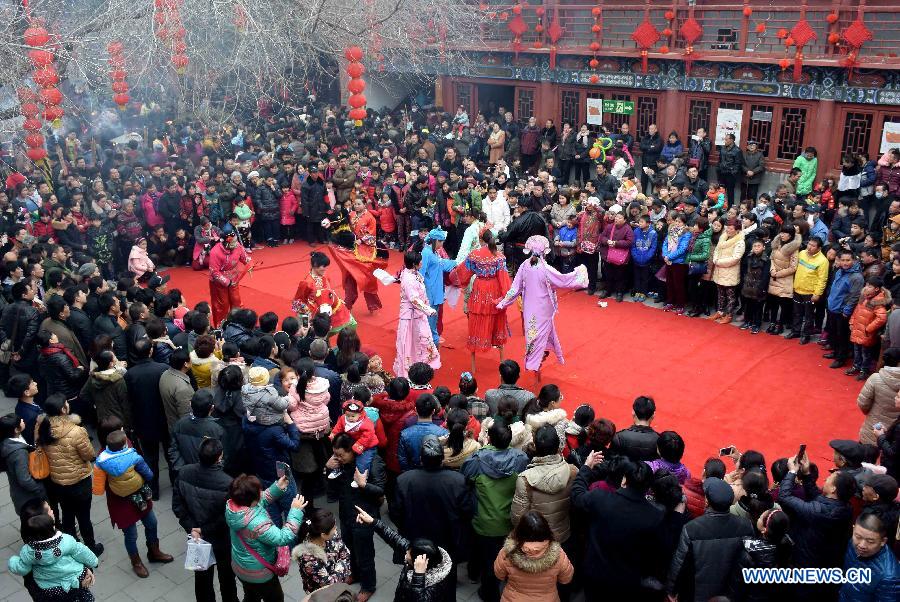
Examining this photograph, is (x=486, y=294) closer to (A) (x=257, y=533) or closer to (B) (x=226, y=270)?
(B) (x=226, y=270)

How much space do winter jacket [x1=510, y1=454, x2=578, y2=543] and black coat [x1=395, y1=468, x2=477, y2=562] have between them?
34cm

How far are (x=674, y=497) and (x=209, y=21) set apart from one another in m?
14.1

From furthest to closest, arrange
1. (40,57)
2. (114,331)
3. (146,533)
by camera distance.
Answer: (40,57) → (114,331) → (146,533)

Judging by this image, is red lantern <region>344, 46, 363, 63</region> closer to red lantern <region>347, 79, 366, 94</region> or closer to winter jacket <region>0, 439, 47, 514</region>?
red lantern <region>347, 79, 366, 94</region>

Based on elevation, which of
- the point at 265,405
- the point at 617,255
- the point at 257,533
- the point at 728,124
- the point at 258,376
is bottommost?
the point at 617,255

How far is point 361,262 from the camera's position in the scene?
11.0 meters

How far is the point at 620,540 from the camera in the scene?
15.5 ft

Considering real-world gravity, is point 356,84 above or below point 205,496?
above

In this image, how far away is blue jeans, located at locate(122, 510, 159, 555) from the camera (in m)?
6.18

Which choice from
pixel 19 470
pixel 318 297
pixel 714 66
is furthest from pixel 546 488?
pixel 714 66

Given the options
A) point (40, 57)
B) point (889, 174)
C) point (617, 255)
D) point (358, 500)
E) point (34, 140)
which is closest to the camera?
point (358, 500)

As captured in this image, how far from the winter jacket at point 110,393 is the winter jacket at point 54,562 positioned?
82.5 inches

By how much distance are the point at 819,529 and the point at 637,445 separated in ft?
3.80

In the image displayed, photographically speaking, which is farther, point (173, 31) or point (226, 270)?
point (173, 31)
